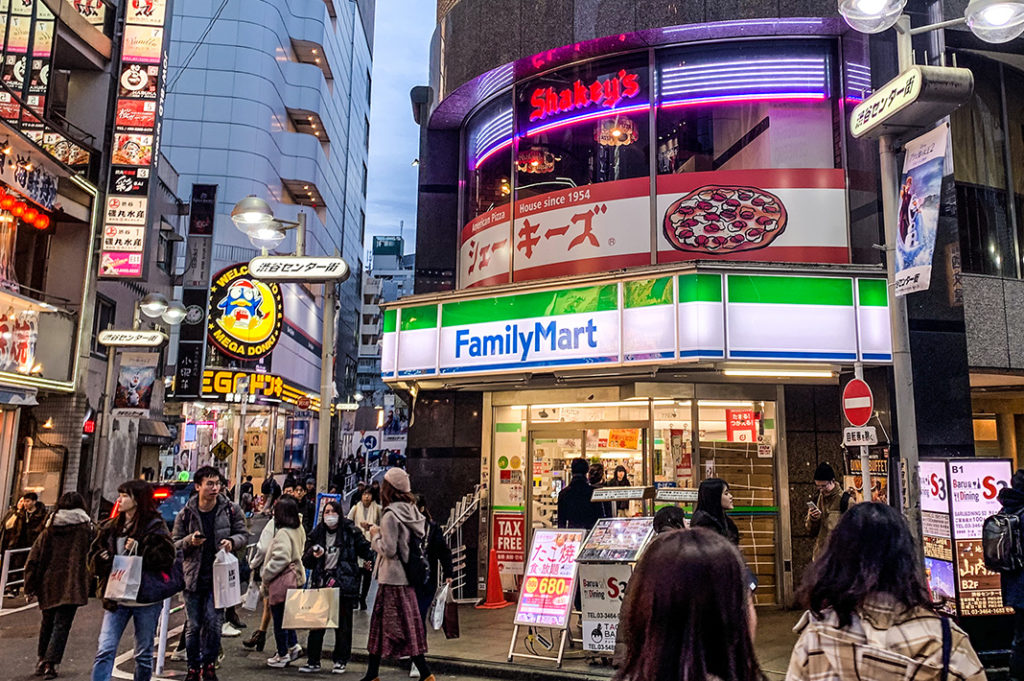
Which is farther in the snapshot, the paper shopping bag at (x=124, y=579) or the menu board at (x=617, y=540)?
the menu board at (x=617, y=540)

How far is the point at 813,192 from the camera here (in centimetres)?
1166

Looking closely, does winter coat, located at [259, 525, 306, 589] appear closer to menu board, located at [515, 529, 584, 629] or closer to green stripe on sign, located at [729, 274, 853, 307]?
menu board, located at [515, 529, 584, 629]

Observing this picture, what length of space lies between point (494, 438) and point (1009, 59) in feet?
33.5

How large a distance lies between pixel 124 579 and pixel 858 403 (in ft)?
22.5

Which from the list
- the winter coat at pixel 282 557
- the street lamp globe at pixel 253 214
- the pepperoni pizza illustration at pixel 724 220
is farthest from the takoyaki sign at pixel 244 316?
the pepperoni pizza illustration at pixel 724 220

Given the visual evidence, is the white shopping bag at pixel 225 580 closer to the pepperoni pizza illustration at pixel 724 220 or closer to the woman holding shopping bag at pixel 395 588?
the woman holding shopping bag at pixel 395 588

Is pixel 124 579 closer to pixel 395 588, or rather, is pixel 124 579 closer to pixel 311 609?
pixel 311 609

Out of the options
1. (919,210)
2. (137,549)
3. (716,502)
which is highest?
(919,210)

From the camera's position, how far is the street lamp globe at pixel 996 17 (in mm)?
6965

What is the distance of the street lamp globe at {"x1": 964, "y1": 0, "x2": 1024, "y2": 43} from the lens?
6965mm

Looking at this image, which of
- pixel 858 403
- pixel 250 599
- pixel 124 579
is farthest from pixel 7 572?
pixel 858 403

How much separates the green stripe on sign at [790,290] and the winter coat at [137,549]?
6921 mm

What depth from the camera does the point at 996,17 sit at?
704cm

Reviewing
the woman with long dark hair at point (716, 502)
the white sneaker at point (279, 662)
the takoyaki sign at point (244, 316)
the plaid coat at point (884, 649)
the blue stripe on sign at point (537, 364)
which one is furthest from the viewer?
the takoyaki sign at point (244, 316)
